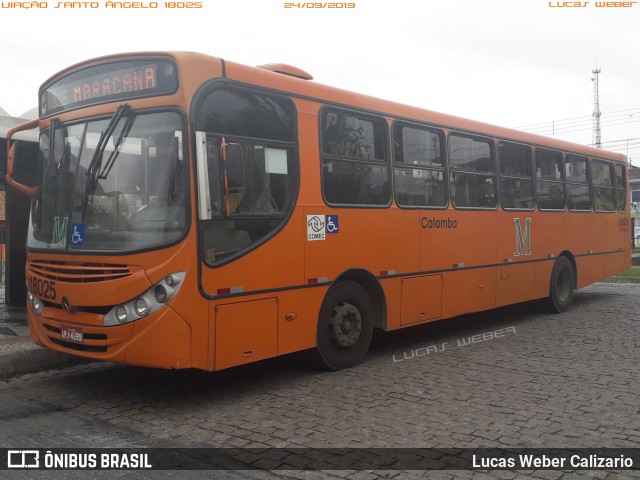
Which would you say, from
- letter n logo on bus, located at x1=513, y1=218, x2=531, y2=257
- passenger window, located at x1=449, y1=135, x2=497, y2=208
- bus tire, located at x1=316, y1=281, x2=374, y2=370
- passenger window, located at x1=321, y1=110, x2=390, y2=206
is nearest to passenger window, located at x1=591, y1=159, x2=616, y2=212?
letter n logo on bus, located at x1=513, y1=218, x2=531, y2=257

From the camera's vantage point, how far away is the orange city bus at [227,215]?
17.7 feet

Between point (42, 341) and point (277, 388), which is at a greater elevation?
point (42, 341)

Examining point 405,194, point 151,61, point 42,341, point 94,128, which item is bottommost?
point 42,341

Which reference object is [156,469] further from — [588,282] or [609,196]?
[609,196]

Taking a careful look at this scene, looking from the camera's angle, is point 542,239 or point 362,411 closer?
point 362,411

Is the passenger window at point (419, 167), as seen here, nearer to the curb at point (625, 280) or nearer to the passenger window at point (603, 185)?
the passenger window at point (603, 185)

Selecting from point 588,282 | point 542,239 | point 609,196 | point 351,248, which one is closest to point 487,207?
point 542,239

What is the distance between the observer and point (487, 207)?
9586mm

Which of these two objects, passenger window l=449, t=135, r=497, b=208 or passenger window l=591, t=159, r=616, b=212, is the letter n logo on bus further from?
passenger window l=591, t=159, r=616, b=212

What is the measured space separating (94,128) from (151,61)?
84 cm

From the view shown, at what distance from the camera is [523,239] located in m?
10.5

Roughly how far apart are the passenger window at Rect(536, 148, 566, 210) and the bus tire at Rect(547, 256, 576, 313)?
1.07 metres

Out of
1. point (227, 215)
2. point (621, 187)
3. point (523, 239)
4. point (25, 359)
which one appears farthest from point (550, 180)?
point (25, 359)

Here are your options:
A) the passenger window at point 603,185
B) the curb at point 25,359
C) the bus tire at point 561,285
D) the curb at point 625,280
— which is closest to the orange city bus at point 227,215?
the curb at point 25,359
